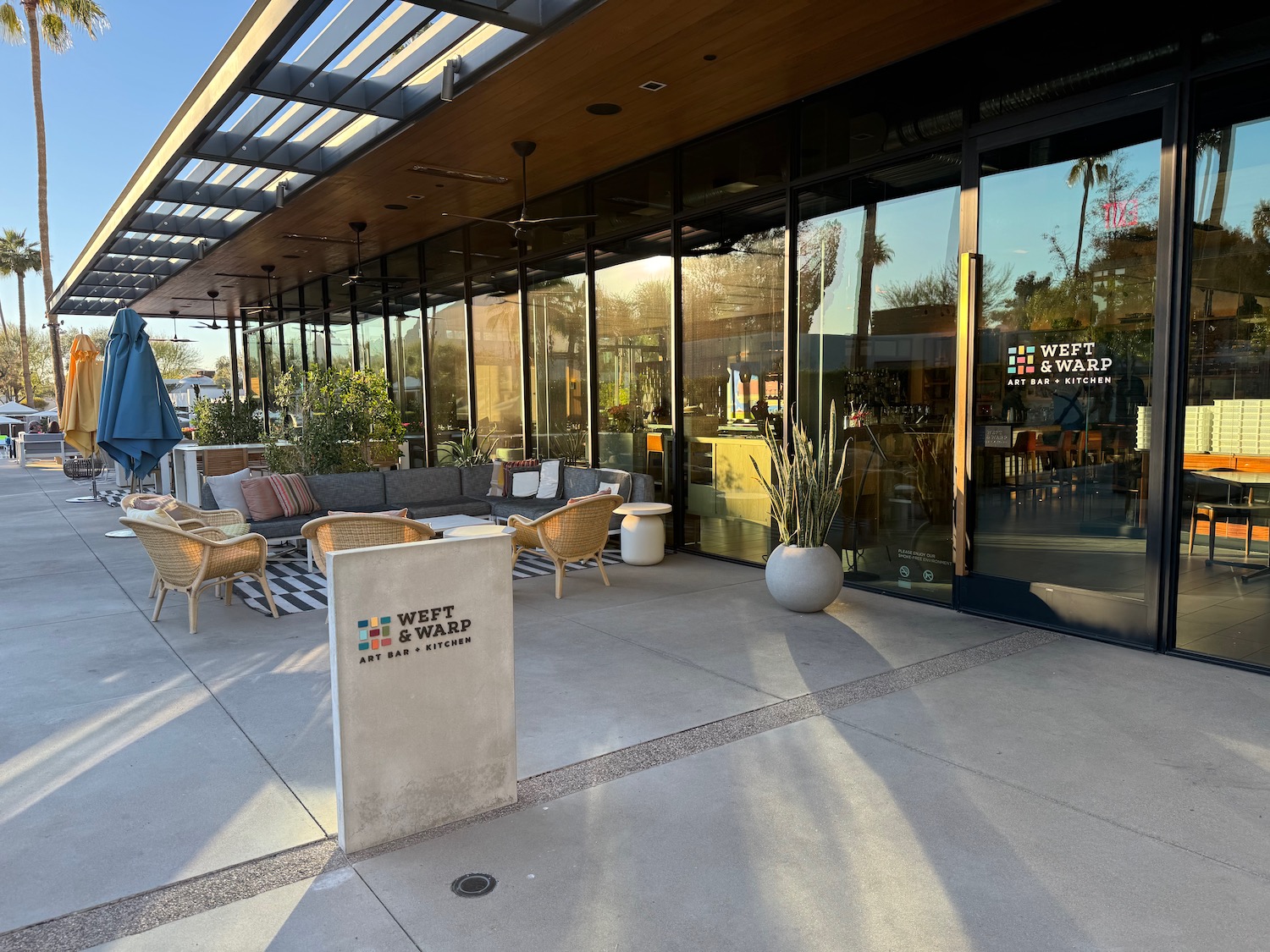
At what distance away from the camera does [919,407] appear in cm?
559

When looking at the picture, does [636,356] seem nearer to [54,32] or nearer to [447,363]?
[447,363]

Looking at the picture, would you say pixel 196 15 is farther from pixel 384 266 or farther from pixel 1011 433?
pixel 1011 433

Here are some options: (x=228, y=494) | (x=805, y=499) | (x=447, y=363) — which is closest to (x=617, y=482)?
(x=805, y=499)

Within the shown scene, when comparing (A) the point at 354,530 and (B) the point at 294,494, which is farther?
(B) the point at 294,494

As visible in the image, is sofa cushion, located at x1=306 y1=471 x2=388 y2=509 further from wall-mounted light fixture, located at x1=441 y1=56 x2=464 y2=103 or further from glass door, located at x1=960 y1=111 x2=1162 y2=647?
glass door, located at x1=960 y1=111 x2=1162 y2=647

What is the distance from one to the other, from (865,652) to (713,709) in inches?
48.9

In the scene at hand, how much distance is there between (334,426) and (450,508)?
1647 millimetres

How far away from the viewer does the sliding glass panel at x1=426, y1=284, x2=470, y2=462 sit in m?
11.2

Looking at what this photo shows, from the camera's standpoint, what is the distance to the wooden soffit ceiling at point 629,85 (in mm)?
4711

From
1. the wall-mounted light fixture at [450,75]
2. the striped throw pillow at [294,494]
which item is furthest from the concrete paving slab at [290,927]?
the striped throw pillow at [294,494]

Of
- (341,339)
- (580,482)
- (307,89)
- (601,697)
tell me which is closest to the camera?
(601,697)

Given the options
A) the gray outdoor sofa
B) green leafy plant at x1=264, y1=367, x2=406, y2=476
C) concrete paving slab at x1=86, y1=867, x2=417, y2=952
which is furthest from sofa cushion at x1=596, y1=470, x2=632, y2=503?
concrete paving slab at x1=86, y1=867, x2=417, y2=952

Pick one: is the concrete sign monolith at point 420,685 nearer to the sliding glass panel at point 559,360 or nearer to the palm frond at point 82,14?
the sliding glass panel at point 559,360

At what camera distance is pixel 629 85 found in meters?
5.74
